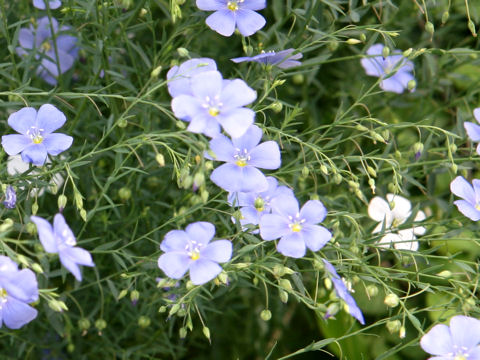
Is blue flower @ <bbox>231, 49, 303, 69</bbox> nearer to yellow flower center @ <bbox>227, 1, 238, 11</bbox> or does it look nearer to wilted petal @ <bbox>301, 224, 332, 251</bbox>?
yellow flower center @ <bbox>227, 1, 238, 11</bbox>

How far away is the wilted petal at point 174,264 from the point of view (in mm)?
1526

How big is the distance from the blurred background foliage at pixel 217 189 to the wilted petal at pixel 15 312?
11 centimetres

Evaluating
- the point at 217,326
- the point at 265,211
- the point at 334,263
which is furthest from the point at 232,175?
the point at 217,326

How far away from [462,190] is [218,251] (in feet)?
2.22

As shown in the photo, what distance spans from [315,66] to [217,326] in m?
1.07

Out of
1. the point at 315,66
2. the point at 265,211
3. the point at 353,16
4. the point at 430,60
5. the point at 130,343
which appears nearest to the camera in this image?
the point at 265,211

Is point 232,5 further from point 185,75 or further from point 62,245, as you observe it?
point 62,245

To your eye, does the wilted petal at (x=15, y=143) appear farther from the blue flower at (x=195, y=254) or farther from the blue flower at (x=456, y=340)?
the blue flower at (x=456, y=340)

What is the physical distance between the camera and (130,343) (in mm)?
2467

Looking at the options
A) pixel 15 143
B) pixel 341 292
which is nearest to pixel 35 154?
pixel 15 143

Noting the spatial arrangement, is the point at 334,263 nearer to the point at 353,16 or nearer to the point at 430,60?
the point at 353,16

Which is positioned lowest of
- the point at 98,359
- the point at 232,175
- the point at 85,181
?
the point at 98,359

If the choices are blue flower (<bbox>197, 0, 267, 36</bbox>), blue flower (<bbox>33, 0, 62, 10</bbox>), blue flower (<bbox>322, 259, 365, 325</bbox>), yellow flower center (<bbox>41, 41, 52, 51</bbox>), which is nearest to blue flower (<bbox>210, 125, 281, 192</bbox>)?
blue flower (<bbox>322, 259, 365, 325</bbox>)

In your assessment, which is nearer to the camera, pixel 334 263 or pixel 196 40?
pixel 334 263
